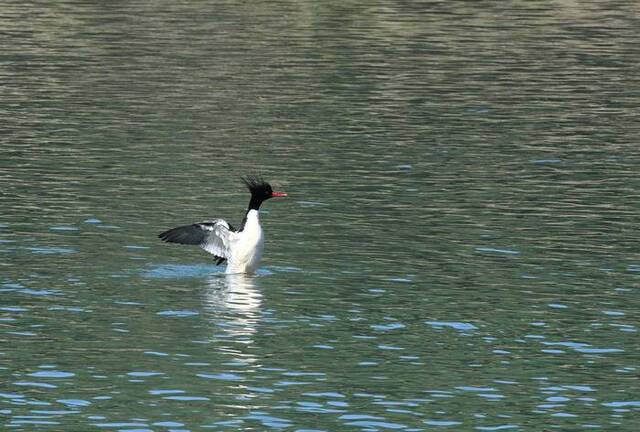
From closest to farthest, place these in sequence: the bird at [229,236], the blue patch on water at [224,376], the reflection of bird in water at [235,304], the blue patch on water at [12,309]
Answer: the blue patch on water at [224,376] → the reflection of bird in water at [235,304] → the blue patch on water at [12,309] → the bird at [229,236]

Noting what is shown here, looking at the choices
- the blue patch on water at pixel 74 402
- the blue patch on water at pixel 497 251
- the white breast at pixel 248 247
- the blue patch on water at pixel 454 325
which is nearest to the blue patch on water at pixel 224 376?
the blue patch on water at pixel 74 402

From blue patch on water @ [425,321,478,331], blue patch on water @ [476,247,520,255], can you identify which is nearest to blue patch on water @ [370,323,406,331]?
blue patch on water @ [425,321,478,331]

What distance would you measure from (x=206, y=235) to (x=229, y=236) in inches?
16.6

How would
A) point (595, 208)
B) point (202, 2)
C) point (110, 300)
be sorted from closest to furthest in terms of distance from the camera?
point (110, 300), point (595, 208), point (202, 2)

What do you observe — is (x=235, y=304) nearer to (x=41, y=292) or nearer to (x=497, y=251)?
(x=41, y=292)

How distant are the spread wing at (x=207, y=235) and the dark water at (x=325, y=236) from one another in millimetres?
556

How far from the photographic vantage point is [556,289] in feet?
94.7

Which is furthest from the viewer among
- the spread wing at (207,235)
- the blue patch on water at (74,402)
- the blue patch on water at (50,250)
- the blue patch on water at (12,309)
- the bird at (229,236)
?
the blue patch on water at (50,250)

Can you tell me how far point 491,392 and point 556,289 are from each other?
658cm

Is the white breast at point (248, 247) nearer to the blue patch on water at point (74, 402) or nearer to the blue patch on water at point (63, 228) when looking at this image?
the blue patch on water at point (63, 228)

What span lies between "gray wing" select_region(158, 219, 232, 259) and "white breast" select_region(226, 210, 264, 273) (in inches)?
8.1

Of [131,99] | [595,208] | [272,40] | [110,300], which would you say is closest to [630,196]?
[595,208]

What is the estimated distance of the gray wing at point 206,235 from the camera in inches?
1188

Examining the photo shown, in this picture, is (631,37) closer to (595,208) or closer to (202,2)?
(202,2)
